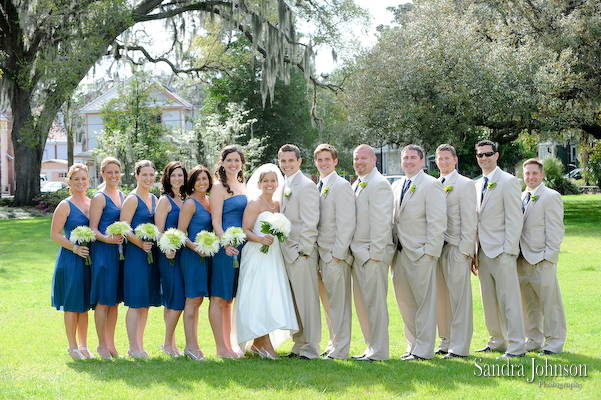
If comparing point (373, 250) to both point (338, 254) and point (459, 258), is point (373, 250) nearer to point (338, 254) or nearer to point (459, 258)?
point (338, 254)

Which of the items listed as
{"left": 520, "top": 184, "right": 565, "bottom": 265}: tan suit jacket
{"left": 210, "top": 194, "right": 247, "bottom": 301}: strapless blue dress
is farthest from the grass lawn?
{"left": 520, "top": 184, "right": 565, "bottom": 265}: tan suit jacket

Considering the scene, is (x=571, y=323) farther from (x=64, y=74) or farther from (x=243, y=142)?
(x=243, y=142)

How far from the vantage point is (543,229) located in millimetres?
6500

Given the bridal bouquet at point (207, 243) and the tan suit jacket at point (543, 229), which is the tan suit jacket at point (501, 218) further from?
the bridal bouquet at point (207, 243)

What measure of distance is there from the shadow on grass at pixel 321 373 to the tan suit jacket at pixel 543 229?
1.09m

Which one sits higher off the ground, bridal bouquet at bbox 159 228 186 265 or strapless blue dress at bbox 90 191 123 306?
bridal bouquet at bbox 159 228 186 265

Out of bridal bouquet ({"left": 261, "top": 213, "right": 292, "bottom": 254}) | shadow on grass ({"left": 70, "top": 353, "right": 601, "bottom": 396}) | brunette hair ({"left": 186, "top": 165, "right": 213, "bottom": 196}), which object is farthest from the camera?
brunette hair ({"left": 186, "top": 165, "right": 213, "bottom": 196})

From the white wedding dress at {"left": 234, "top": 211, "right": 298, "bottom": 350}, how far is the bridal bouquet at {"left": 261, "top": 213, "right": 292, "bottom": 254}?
0.84ft

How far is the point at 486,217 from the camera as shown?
251 inches

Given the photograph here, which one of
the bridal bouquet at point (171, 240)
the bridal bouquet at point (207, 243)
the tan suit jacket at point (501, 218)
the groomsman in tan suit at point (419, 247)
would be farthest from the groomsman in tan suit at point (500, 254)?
the bridal bouquet at point (171, 240)

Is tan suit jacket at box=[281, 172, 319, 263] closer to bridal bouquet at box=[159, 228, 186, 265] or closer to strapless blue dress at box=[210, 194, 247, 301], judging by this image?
strapless blue dress at box=[210, 194, 247, 301]

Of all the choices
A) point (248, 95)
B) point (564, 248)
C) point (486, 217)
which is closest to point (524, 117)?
point (564, 248)

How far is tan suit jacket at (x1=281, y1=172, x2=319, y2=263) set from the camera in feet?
20.2

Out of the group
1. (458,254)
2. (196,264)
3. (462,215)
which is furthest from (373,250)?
(196,264)
